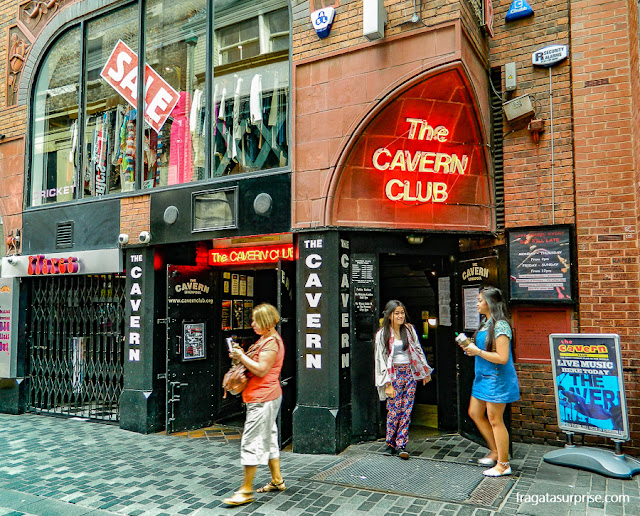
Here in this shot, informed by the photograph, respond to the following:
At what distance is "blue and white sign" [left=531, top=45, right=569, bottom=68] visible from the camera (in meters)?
6.72

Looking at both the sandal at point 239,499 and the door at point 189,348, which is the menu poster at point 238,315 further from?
the sandal at point 239,499

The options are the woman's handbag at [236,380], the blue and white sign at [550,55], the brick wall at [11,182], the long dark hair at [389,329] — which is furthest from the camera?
the brick wall at [11,182]

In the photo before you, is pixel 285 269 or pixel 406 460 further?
pixel 285 269

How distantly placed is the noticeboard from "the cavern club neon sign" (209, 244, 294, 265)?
12.3ft

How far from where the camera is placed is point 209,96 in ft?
27.1

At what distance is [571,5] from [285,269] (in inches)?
196

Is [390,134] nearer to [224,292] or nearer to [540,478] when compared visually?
[224,292]

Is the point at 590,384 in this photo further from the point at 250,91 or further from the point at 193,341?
the point at 250,91

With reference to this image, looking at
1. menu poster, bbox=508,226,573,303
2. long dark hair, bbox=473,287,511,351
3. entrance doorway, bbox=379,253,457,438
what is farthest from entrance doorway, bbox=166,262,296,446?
menu poster, bbox=508,226,573,303

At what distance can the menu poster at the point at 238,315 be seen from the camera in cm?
908

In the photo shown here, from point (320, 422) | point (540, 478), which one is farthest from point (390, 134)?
point (540, 478)

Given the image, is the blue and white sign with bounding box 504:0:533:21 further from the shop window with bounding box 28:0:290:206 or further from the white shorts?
the white shorts

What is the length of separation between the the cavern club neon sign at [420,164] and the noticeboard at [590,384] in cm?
245

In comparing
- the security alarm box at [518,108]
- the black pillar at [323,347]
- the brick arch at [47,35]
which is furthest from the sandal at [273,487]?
the brick arch at [47,35]
